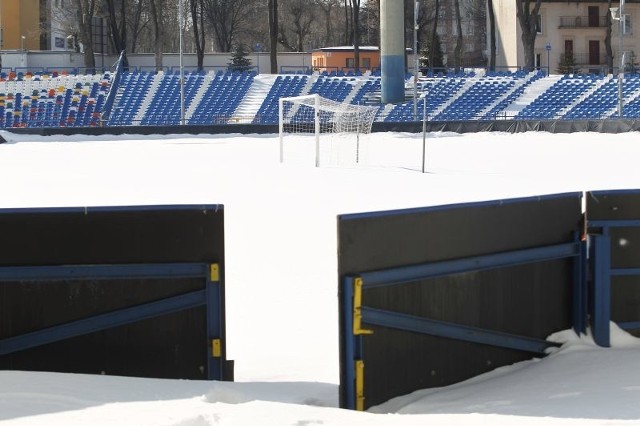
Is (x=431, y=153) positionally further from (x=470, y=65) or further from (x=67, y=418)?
(x=470, y=65)

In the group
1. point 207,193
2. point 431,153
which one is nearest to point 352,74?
point 431,153

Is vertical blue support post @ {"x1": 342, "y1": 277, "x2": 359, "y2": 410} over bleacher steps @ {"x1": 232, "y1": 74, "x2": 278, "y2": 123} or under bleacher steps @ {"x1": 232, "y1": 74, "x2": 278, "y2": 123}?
under

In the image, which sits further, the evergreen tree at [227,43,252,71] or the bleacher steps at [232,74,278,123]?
the evergreen tree at [227,43,252,71]

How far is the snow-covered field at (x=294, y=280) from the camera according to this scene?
6.99m

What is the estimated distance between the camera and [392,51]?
56.0 m

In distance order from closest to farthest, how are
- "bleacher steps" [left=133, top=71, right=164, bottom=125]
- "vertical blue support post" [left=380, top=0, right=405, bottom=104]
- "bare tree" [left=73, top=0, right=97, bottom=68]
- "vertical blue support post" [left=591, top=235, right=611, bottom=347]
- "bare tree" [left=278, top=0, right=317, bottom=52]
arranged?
"vertical blue support post" [left=591, top=235, right=611, bottom=347] → "bleacher steps" [left=133, top=71, right=164, bottom=125] → "vertical blue support post" [left=380, top=0, right=405, bottom=104] → "bare tree" [left=73, top=0, right=97, bottom=68] → "bare tree" [left=278, top=0, right=317, bottom=52]

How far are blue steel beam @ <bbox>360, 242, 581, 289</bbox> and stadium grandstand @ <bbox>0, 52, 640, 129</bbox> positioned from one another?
4409cm

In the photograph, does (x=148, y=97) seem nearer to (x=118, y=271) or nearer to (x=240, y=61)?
→ (x=240, y=61)

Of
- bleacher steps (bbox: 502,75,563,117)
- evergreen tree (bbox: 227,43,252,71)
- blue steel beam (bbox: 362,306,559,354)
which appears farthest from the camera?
evergreen tree (bbox: 227,43,252,71)

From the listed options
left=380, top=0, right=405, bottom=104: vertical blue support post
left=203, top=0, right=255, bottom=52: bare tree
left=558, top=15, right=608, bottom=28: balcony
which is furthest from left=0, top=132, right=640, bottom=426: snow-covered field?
left=558, top=15, right=608, bottom=28: balcony

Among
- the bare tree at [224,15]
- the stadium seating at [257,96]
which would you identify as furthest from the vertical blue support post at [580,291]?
the bare tree at [224,15]

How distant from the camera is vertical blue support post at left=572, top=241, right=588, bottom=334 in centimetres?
959

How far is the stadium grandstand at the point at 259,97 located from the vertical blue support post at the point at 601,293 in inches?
Answer: 1729

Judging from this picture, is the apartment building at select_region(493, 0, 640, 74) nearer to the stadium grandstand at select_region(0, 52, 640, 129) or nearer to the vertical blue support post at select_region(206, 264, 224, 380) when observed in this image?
the stadium grandstand at select_region(0, 52, 640, 129)
